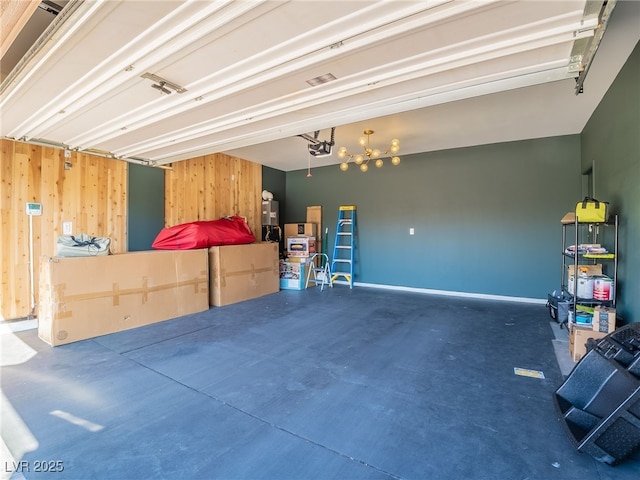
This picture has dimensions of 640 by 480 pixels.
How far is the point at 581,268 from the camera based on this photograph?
337 centimetres

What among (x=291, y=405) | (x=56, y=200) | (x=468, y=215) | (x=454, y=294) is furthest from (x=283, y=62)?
(x=454, y=294)

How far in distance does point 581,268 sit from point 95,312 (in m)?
5.41

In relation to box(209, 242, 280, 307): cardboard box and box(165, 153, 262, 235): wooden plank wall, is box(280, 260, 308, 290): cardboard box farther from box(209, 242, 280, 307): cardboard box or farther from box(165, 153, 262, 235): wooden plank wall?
box(165, 153, 262, 235): wooden plank wall

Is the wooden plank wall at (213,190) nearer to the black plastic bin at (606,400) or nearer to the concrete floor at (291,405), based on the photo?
the concrete floor at (291,405)

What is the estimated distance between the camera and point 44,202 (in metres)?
3.88

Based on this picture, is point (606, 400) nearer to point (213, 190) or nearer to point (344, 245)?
point (344, 245)

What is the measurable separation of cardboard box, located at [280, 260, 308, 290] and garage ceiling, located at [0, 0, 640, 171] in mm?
3374

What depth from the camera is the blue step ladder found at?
6.73 meters

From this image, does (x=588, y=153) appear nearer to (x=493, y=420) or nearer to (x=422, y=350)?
(x=422, y=350)

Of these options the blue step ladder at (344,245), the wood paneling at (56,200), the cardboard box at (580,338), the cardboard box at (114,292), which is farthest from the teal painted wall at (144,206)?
the cardboard box at (580,338)

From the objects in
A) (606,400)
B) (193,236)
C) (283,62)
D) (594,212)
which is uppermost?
(283,62)

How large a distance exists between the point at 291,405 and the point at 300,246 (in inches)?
190

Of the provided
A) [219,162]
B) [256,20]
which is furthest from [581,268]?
[219,162]

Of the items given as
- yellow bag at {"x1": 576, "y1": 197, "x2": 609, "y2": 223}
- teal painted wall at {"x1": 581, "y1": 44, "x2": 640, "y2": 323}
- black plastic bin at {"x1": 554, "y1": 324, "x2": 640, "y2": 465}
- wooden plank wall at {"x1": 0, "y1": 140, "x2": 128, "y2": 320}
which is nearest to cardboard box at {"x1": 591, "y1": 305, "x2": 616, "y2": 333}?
teal painted wall at {"x1": 581, "y1": 44, "x2": 640, "y2": 323}
